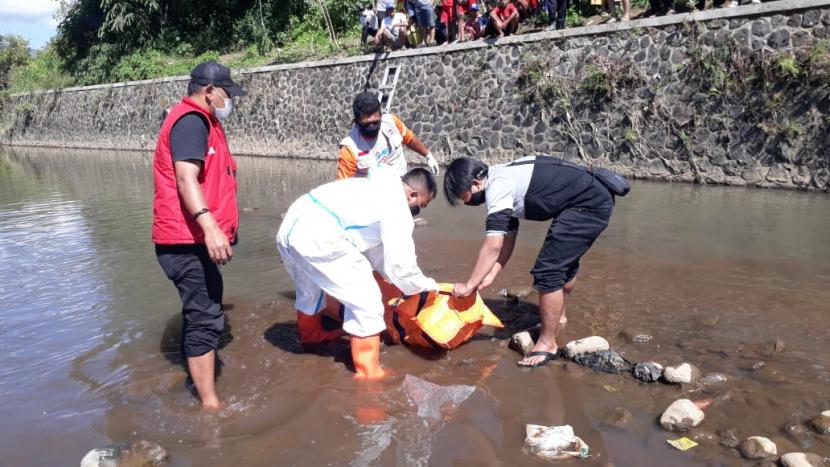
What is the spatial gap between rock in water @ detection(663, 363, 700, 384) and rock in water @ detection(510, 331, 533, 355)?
0.79m

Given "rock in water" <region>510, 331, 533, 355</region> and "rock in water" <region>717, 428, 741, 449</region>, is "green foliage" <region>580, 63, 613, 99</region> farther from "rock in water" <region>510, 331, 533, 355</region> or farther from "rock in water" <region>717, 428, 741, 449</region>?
"rock in water" <region>717, 428, 741, 449</region>

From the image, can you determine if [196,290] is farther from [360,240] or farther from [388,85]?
[388,85]

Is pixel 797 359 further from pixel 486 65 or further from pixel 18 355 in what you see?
pixel 486 65

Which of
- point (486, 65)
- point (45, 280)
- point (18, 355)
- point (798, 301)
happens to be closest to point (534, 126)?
point (486, 65)

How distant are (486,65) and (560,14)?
180 cm

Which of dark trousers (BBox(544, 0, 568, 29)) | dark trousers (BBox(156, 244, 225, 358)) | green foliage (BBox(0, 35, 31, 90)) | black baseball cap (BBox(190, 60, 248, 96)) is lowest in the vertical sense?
dark trousers (BBox(156, 244, 225, 358))

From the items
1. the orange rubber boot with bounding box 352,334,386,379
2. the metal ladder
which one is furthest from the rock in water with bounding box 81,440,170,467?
the metal ladder

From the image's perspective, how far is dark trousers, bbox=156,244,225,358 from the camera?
315cm

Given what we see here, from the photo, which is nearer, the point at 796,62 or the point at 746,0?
the point at 796,62

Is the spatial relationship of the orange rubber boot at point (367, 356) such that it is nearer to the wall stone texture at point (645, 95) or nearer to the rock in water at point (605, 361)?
the rock in water at point (605, 361)

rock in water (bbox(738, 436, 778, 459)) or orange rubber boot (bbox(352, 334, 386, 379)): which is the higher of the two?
orange rubber boot (bbox(352, 334, 386, 379))

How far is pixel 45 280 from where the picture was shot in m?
5.88

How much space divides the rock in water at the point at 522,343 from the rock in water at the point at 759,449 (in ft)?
4.46

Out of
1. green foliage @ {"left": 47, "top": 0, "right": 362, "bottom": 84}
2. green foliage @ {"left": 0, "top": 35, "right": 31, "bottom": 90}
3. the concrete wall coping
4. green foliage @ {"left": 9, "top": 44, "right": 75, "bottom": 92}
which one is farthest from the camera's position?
green foliage @ {"left": 0, "top": 35, "right": 31, "bottom": 90}
